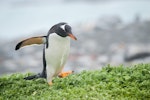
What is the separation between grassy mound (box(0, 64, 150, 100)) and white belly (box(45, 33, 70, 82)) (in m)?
0.21

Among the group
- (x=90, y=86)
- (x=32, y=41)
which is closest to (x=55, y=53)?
(x=32, y=41)

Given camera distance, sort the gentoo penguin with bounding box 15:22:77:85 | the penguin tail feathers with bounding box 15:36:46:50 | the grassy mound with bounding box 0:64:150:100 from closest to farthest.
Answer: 1. the grassy mound with bounding box 0:64:150:100
2. the gentoo penguin with bounding box 15:22:77:85
3. the penguin tail feathers with bounding box 15:36:46:50

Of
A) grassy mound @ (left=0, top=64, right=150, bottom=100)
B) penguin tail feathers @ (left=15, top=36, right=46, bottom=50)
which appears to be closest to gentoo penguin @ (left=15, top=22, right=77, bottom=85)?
penguin tail feathers @ (left=15, top=36, right=46, bottom=50)

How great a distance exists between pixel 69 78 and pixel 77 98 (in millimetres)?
809

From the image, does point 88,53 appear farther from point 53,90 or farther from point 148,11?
point 53,90

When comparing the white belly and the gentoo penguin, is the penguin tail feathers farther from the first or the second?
the white belly

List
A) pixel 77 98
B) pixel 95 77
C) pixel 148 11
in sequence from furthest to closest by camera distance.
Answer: pixel 148 11
pixel 95 77
pixel 77 98

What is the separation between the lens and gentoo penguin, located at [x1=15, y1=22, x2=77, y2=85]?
5.84m

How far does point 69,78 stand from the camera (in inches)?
248

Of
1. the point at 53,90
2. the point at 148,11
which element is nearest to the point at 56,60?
the point at 53,90

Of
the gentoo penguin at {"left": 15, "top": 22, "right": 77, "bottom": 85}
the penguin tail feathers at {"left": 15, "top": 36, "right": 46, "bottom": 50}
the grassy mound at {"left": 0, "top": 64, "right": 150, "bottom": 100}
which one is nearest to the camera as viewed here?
the grassy mound at {"left": 0, "top": 64, "right": 150, "bottom": 100}

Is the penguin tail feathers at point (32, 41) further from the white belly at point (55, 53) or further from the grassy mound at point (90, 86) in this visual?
the grassy mound at point (90, 86)

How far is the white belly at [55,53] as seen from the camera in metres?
5.87

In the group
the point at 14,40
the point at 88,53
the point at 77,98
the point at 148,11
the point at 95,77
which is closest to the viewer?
the point at 77,98
